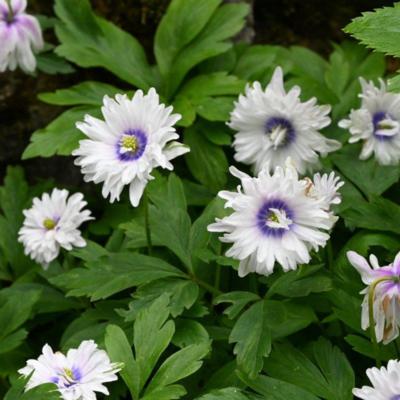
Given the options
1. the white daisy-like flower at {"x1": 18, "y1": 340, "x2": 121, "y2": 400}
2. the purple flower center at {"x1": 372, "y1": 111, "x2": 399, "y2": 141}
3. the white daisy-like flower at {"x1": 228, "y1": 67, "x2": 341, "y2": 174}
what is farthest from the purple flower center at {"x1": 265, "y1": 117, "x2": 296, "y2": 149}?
the white daisy-like flower at {"x1": 18, "y1": 340, "x2": 121, "y2": 400}

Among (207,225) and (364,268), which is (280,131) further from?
(364,268)

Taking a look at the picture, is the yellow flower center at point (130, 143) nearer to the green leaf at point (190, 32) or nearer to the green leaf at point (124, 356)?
the green leaf at point (124, 356)

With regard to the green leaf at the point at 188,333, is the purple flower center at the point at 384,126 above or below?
above

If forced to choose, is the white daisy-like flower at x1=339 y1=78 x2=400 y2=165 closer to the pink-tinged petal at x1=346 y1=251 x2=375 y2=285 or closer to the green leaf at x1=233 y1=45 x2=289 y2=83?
the green leaf at x1=233 y1=45 x2=289 y2=83

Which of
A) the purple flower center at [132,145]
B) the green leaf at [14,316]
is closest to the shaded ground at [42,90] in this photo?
the green leaf at [14,316]

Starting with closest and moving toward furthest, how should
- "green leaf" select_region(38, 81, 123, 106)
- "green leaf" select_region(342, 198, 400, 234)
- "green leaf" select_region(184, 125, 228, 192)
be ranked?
"green leaf" select_region(342, 198, 400, 234)
"green leaf" select_region(184, 125, 228, 192)
"green leaf" select_region(38, 81, 123, 106)

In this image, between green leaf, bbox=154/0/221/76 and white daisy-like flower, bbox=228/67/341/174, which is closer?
white daisy-like flower, bbox=228/67/341/174

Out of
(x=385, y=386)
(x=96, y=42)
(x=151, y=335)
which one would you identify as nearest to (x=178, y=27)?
(x=96, y=42)
